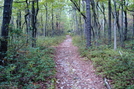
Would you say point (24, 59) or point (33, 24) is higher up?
point (33, 24)

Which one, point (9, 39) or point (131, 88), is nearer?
point (131, 88)

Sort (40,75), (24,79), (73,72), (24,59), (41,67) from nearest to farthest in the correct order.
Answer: (24,79) → (40,75) → (24,59) → (41,67) → (73,72)

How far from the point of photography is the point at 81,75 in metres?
5.57

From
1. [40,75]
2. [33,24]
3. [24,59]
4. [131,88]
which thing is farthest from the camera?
[33,24]

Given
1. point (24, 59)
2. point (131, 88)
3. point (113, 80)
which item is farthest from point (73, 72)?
point (131, 88)

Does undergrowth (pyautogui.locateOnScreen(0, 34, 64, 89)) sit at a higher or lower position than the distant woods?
lower

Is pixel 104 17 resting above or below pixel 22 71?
above

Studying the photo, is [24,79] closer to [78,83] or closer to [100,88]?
[78,83]

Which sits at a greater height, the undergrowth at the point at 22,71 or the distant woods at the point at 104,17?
the distant woods at the point at 104,17

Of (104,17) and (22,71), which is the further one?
(104,17)

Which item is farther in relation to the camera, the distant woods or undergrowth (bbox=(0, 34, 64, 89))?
the distant woods

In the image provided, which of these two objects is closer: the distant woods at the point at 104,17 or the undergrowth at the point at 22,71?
the undergrowth at the point at 22,71

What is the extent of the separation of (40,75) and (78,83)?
1702 millimetres

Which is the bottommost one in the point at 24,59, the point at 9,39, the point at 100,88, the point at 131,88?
the point at 100,88
